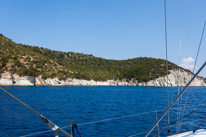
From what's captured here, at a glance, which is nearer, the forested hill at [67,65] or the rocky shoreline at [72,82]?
the rocky shoreline at [72,82]

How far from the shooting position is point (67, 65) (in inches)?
5059

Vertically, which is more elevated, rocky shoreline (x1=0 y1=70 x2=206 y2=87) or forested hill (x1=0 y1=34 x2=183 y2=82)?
forested hill (x1=0 y1=34 x2=183 y2=82)

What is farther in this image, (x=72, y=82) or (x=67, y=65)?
(x=67, y=65)

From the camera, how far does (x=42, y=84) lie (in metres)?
94.6

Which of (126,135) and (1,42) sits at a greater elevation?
(1,42)

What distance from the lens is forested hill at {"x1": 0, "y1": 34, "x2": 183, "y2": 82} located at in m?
90.8

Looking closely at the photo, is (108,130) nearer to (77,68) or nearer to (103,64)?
(77,68)

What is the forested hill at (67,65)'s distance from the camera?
90838 millimetres

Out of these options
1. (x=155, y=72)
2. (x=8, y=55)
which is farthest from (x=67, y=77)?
(x=155, y=72)

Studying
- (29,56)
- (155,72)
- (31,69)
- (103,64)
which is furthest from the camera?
(103,64)

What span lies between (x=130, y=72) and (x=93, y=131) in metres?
141

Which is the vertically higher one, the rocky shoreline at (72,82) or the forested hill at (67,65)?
the forested hill at (67,65)

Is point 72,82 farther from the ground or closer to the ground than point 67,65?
closer to the ground

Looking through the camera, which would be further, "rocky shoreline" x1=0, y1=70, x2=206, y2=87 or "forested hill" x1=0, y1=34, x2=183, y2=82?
"forested hill" x1=0, y1=34, x2=183, y2=82
